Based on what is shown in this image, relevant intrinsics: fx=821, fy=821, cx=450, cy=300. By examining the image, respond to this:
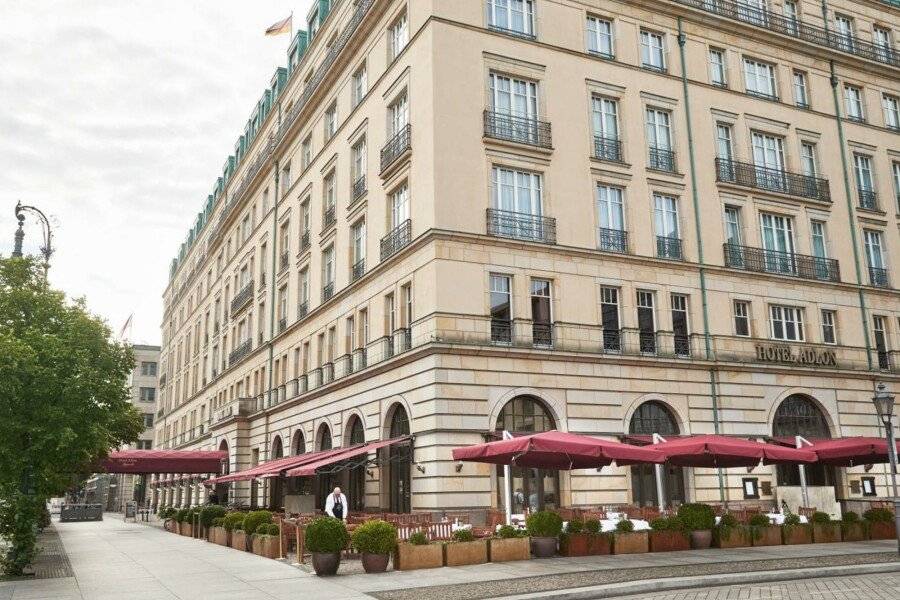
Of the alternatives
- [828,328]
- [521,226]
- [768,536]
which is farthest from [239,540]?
[828,328]

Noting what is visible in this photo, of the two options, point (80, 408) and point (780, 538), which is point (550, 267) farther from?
point (80, 408)

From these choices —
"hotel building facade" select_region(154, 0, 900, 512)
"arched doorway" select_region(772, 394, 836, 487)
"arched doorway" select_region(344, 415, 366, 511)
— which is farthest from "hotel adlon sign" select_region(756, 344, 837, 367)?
"arched doorway" select_region(344, 415, 366, 511)

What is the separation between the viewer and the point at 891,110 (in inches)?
1502

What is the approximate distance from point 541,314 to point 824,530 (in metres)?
10.7

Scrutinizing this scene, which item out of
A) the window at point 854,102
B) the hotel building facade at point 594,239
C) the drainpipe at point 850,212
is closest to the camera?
the hotel building facade at point 594,239

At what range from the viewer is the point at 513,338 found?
26984mm

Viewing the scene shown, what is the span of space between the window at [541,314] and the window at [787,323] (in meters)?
9.93

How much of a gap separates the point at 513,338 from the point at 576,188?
6.30 meters

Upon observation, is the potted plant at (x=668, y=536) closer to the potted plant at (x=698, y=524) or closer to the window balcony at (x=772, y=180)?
the potted plant at (x=698, y=524)

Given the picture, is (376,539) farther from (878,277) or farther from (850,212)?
(878,277)

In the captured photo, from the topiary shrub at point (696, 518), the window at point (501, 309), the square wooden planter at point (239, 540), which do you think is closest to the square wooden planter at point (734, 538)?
the topiary shrub at point (696, 518)

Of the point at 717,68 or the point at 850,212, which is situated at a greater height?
the point at 717,68

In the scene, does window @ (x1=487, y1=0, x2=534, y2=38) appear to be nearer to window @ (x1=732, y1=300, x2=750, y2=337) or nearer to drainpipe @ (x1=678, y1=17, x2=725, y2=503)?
drainpipe @ (x1=678, y1=17, x2=725, y2=503)

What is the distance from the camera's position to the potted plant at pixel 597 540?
20141 mm
